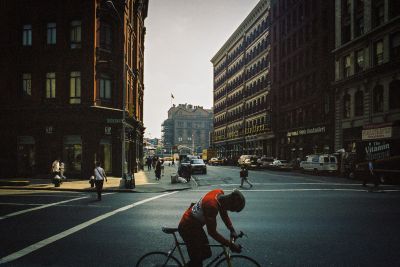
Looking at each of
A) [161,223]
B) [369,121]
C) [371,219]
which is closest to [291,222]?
[371,219]

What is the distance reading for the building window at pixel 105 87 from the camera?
1278 inches

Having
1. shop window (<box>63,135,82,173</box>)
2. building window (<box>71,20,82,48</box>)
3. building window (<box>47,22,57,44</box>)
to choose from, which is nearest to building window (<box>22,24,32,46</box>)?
building window (<box>47,22,57,44</box>)

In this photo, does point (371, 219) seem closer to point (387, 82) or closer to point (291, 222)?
point (291, 222)

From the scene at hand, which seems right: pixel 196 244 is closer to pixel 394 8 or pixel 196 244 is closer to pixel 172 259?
pixel 172 259

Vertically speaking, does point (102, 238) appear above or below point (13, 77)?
below

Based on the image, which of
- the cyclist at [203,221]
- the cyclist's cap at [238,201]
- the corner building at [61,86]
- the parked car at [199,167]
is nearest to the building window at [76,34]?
the corner building at [61,86]

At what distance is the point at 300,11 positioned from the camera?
57.2m

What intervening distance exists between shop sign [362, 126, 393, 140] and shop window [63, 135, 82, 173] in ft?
78.2

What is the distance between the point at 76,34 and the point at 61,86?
13.8 ft

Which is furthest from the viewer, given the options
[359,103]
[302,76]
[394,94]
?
[302,76]

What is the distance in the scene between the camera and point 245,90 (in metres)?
81.4

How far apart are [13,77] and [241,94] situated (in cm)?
5669

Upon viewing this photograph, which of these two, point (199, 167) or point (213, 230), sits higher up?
point (213, 230)

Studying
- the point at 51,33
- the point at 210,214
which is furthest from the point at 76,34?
the point at 210,214
